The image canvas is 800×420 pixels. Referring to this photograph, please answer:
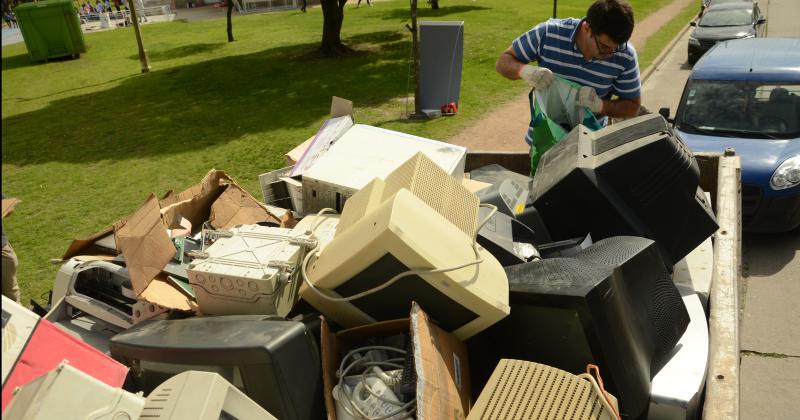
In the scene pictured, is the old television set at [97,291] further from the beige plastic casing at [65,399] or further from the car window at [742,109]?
the car window at [742,109]

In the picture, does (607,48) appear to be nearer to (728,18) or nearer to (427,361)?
(427,361)

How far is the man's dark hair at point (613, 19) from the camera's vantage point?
10.2 feet

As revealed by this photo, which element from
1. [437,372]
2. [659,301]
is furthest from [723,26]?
[437,372]

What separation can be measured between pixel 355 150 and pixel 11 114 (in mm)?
11719

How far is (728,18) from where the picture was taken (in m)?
13.4

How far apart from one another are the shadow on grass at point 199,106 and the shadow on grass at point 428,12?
7.15 m

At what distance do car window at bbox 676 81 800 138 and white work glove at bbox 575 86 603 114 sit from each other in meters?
2.80

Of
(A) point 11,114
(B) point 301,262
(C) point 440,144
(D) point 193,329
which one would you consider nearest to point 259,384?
(D) point 193,329

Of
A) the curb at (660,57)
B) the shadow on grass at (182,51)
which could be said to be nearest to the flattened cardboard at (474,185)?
the curb at (660,57)

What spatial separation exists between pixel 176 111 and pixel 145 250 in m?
9.24

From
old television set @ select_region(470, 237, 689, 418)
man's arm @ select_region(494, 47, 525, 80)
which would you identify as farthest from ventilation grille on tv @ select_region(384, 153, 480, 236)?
man's arm @ select_region(494, 47, 525, 80)

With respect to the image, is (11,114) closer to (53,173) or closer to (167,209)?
(53,173)

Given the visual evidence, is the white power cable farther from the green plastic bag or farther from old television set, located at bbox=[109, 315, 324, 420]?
the green plastic bag

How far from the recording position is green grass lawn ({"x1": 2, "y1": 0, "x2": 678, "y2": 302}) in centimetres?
709
